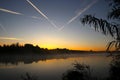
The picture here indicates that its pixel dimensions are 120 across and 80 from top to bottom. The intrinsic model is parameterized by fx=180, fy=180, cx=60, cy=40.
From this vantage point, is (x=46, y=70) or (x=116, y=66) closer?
(x=116, y=66)

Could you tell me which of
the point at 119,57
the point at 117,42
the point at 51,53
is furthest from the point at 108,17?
the point at 51,53

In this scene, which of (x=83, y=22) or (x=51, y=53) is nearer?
(x=83, y=22)

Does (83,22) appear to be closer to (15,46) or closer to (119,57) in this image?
(119,57)

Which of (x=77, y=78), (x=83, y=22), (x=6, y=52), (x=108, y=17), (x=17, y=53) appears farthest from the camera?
(x=17, y=53)

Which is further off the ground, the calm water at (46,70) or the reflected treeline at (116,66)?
the reflected treeline at (116,66)

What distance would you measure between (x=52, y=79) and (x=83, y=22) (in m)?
22.5

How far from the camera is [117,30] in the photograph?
405cm

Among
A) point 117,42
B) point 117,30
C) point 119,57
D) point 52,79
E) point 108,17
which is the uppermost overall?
point 108,17

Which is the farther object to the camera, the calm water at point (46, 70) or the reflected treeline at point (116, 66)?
the calm water at point (46, 70)

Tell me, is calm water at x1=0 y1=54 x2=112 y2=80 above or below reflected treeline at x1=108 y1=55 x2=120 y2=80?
below

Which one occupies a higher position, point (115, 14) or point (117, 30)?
point (115, 14)

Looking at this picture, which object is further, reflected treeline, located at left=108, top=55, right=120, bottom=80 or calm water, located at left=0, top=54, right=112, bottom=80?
calm water, located at left=0, top=54, right=112, bottom=80

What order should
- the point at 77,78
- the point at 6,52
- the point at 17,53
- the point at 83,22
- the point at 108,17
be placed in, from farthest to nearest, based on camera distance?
the point at 17,53 → the point at 6,52 → the point at 77,78 → the point at 108,17 → the point at 83,22

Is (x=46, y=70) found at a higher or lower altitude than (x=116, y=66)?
lower
